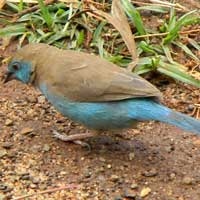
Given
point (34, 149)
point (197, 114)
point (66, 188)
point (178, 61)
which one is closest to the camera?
point (66, 188)

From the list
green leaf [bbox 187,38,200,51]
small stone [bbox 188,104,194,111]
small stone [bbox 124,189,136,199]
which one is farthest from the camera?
green leaf [bbox 187,38,200,51]

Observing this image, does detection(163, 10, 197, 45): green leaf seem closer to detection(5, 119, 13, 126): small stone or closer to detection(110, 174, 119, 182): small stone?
detection(5, 119, 13, 126): small stone

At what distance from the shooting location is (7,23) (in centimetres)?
609

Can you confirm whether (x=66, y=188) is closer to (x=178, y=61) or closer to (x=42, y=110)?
(x=42, y=110)

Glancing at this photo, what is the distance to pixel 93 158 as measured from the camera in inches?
194

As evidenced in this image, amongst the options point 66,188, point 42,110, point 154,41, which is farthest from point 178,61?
point 66,188

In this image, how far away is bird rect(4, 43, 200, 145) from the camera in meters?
4.66

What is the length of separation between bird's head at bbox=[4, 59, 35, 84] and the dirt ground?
0.30 metres

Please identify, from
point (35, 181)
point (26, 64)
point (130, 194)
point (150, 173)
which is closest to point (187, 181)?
point (150, 173)

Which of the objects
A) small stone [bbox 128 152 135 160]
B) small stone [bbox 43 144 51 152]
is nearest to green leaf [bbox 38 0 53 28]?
small stone [bbox 43 144 51 152]

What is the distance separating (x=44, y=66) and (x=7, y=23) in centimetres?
118

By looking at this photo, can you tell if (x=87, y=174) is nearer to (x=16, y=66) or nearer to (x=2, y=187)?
(x=2, y=187)

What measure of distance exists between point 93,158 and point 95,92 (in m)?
0.44

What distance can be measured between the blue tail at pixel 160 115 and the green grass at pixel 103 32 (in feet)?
2.97
